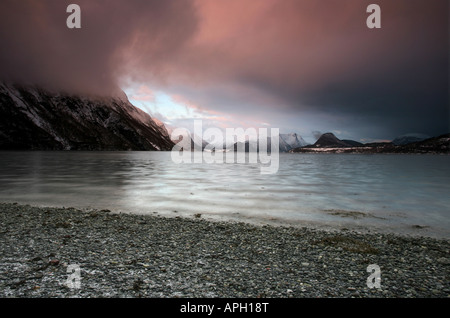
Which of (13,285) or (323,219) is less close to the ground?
(13,285)

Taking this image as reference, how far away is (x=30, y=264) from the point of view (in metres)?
10.2

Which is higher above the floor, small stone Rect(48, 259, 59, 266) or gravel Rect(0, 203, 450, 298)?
small stone Rect(48, 259, 59, 266)

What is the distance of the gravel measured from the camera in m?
8.65

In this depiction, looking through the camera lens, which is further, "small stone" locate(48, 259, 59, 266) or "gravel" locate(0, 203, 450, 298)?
"small stone" locate(48, 259, 59, 266)

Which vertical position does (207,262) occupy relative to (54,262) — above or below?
below

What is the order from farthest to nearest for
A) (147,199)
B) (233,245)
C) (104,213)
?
(147,199) → (104,213) → (233,245)

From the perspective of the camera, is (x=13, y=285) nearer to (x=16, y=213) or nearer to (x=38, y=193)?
(x=16, y=213)

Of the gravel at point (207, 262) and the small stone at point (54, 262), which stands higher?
the small stone at point (54, 262)

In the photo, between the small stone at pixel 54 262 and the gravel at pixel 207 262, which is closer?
the gravel at pixel 207 262

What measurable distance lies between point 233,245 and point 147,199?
18.6 meters

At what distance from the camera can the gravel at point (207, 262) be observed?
28.4 ft

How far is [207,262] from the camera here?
1090 cm

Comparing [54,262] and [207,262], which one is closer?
[54,262]
